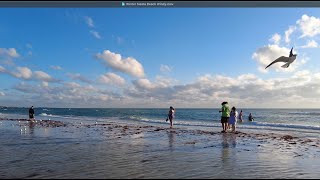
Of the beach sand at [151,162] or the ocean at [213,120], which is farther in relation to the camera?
the ocean at [213,120]

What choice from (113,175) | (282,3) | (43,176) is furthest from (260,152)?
(43,176)

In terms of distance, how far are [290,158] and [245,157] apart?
1580 millimetres

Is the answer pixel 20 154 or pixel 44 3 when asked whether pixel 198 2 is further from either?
pixel 20 154

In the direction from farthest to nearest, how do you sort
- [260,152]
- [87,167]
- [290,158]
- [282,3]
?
[260,152] → [290,158] → [282,3] → [87,167]

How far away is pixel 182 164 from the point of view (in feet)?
33.6

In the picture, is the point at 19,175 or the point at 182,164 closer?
the point at 19,175

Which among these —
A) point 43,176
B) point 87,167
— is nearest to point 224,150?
point 87,167

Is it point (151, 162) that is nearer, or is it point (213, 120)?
point (151, 162)

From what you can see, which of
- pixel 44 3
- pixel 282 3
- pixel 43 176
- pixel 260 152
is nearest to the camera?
pixel 43 176

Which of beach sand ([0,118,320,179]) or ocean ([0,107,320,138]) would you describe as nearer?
beach sand ([0,118,320,179])

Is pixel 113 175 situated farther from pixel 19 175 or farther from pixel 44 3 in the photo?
pixel 44 3

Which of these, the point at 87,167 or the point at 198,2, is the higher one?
the point at 198,2

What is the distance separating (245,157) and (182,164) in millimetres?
2823

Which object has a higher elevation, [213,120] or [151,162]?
[151,162]
